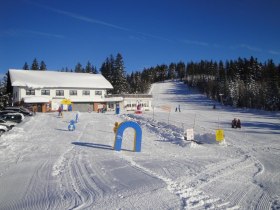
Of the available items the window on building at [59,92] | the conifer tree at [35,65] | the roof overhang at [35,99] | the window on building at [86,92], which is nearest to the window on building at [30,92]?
the roof overhang at [35,99]

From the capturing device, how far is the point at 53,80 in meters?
54.3

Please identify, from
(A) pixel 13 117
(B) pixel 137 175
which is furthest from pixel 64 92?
(B) pixel 137 175

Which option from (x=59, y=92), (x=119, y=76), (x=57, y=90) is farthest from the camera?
(x=119, y=76)

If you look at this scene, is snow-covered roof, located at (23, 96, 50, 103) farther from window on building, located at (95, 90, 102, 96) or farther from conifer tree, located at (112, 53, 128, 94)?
conifer tree, located at (112, 53, 128, 94)

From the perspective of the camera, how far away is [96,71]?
11500cm

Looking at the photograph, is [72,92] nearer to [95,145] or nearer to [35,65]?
[95,145]

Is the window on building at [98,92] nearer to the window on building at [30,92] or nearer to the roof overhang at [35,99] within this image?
the roof overhang at [35,99]

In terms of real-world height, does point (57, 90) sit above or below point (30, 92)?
above

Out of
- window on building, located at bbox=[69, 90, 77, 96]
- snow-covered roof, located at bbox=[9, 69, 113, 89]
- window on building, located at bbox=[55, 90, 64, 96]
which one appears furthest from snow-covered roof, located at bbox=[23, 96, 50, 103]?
window on building, located at bbox=[69, 90, 77, 96]

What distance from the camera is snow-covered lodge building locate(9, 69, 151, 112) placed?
48.8 m

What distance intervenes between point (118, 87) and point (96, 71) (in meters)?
41.8

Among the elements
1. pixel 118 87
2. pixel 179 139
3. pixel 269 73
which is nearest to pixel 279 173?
pixel 179 139

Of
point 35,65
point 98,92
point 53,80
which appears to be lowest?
point 98,92

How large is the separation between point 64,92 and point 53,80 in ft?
11.7
